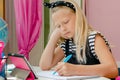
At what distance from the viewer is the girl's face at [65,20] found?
1427mm

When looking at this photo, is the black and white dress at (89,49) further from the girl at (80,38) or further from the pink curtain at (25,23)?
the pink curtain at (25,23)

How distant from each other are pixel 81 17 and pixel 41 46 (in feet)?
4.35

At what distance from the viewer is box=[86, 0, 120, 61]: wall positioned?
2658 mm

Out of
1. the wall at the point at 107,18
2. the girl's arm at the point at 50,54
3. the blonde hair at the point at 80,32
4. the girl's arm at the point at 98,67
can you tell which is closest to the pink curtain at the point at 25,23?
the girl's arm at the point at 50,54

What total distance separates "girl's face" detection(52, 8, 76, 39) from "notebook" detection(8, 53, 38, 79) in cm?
35

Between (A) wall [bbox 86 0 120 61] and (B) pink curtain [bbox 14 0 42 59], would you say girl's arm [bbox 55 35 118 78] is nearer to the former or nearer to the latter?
(B) pink curtain [bbox 14 0 42 59]

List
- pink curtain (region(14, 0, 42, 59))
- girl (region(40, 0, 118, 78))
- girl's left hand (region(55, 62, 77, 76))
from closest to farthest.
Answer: girl's left hand (region(55, 62, 77, 76))
girl (region(40, 0, 118, 78))
pink curtain (region(14, 0, 42, 59))

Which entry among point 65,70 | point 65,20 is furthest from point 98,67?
Result: point 65,20

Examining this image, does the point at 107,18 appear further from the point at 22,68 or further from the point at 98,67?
the point at 22,68

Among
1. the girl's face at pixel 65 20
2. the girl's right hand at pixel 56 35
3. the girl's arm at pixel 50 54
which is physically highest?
the girl's face at pixel 65 20

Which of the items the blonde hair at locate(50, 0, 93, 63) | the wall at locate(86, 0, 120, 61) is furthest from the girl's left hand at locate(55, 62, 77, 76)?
the wall at locate(86, 0, 120, 61)

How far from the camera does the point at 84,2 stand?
108 inches

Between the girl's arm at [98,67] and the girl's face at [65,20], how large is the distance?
16 centimetres

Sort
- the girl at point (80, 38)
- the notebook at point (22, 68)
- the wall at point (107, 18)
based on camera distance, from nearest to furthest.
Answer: the notebook at point (22, 68) < the girl at point (80, 38) < the wall at point (107, 18)
